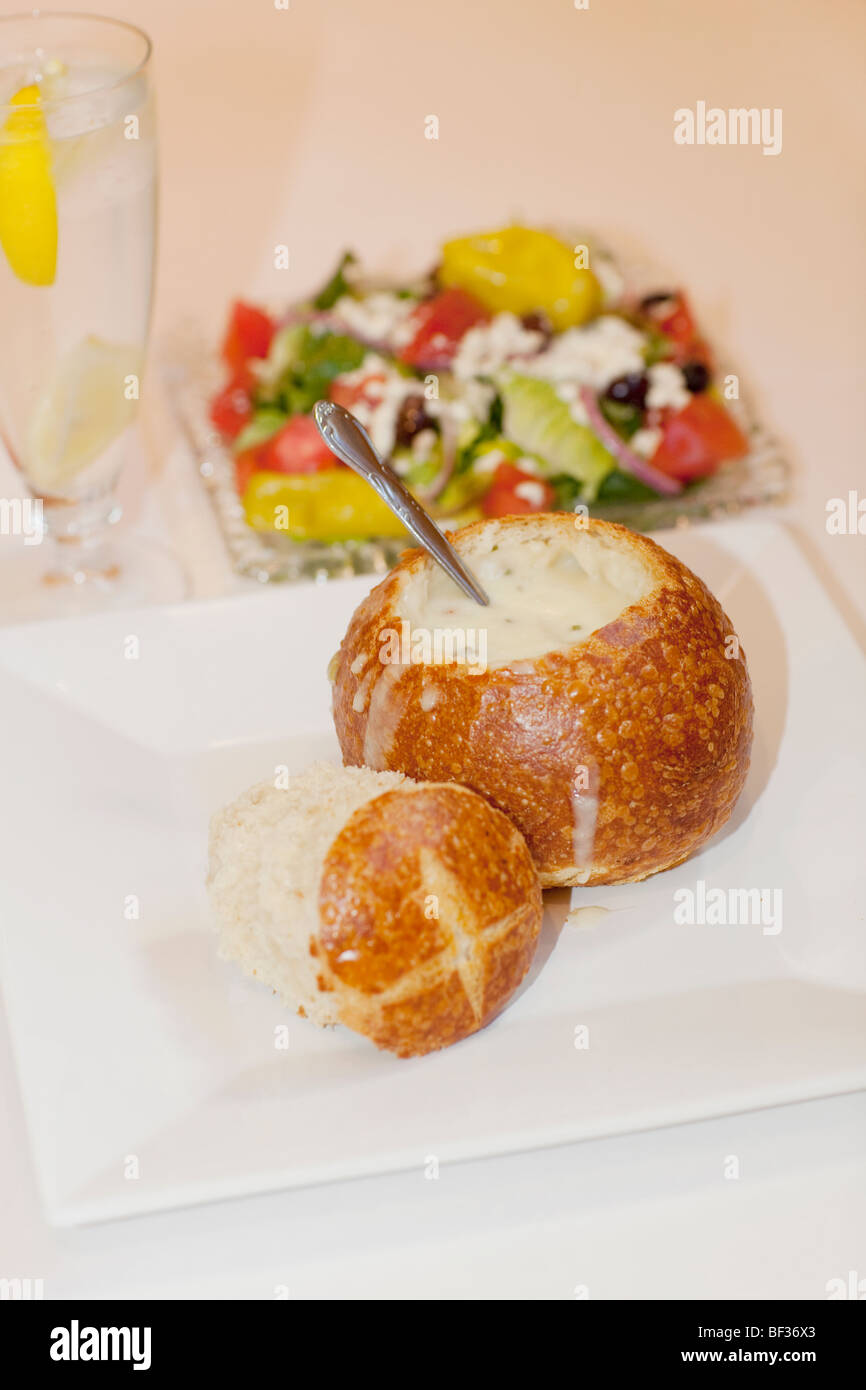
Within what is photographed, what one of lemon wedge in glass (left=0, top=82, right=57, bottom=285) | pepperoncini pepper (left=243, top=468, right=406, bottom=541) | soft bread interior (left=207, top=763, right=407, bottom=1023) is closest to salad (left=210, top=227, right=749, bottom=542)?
pepperoncini pepper (left=243, top=468, right=406, bottom=541)

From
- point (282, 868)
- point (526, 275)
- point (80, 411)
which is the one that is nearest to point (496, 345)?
point (526, 275)

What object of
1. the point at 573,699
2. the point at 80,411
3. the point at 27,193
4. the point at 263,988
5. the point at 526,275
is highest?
the point at 27,193

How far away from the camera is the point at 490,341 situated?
8.38 feet

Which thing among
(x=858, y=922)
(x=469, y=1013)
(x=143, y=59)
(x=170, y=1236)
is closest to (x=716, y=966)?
(x=858, y=922)

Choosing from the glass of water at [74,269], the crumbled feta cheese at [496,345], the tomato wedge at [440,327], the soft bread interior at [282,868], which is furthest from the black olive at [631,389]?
the soft bread interior at [282,868]

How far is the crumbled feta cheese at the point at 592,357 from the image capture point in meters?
2.47

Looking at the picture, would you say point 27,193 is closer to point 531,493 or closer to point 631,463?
point 531,493

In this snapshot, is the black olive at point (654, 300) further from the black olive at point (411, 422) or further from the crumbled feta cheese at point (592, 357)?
the black olive at point (411, 422)

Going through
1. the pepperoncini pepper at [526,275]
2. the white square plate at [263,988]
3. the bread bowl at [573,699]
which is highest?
the pepperoncini pepper at [526,275]

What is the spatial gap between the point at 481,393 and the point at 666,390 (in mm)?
320

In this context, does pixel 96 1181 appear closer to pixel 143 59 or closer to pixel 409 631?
pixel 409 631

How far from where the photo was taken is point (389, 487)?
1.64m

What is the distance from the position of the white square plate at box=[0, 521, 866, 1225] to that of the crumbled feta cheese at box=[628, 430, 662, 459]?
399 millimetres

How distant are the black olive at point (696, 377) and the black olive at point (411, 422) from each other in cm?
47
